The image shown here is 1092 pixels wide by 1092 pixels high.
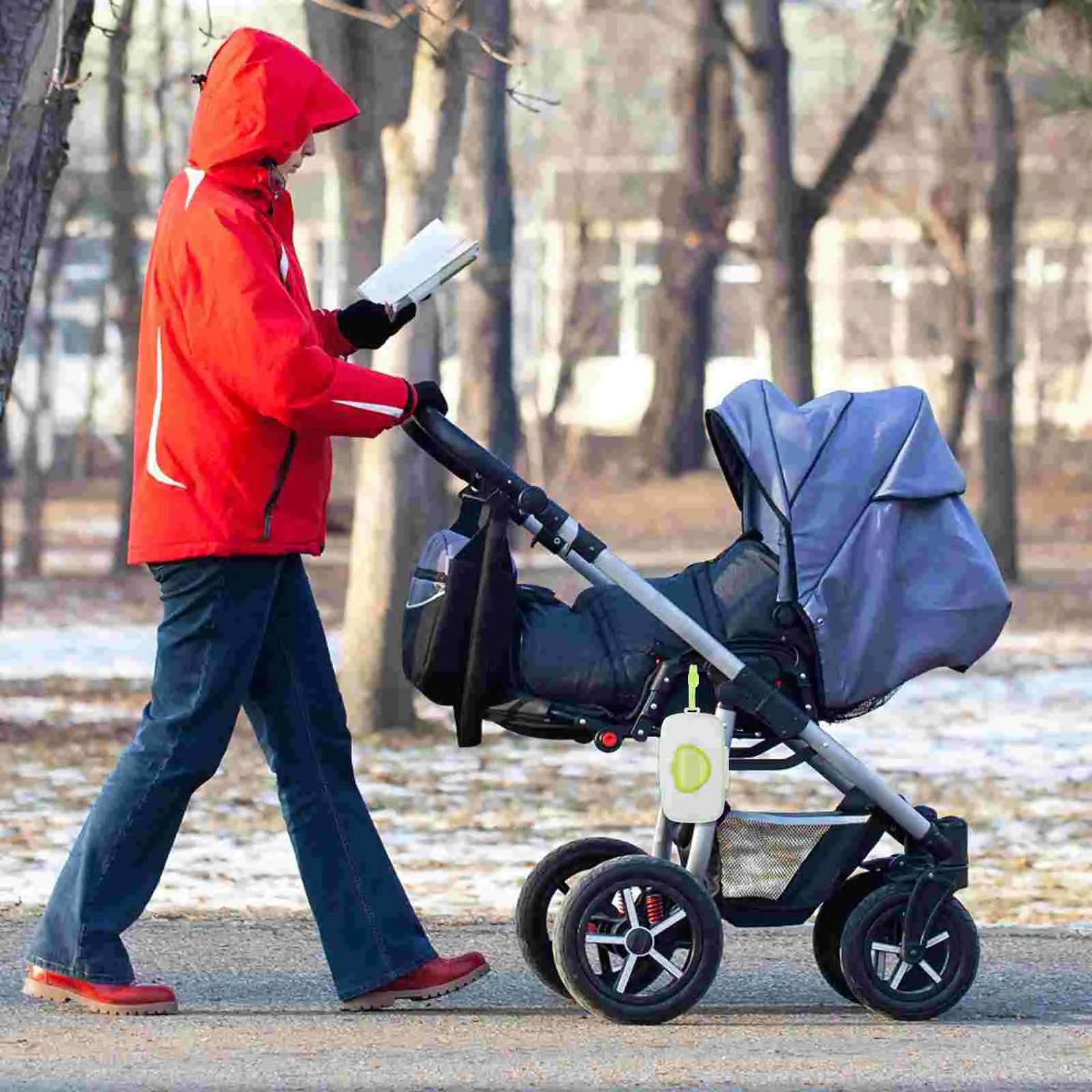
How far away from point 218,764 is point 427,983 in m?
0.63

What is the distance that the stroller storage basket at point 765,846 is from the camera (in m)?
5.20

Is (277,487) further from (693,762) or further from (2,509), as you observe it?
(2,509)

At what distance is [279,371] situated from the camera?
190 inches

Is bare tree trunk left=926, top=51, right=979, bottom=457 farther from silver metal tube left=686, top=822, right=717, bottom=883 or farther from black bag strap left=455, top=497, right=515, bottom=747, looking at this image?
black bag strap left=455, top=497, right=515, bottom=747

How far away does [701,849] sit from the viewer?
16.9ft

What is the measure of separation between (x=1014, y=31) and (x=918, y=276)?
1098 inches

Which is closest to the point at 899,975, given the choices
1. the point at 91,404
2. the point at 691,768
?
the point at 691,768

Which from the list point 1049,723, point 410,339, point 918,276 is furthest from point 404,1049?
point 918,276

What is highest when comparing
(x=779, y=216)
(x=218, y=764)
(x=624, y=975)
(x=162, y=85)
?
(x=162, y=85)

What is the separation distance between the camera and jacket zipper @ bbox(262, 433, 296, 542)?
500cm

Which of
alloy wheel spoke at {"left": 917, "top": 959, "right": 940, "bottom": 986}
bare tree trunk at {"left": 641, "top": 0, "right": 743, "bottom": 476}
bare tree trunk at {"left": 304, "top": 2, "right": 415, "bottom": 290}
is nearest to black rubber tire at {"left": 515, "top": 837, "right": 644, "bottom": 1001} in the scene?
alloy wheel spoke at {"left": 917, "top": 959, "right": 940, "bottom": 986}

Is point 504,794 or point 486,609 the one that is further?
point 504,794

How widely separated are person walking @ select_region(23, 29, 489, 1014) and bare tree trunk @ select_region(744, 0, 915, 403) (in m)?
11.3

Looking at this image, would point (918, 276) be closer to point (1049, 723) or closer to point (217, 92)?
point (1049, 723)
